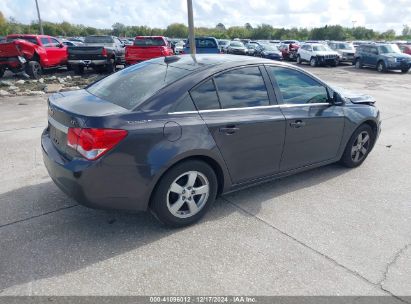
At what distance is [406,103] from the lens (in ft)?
37.0

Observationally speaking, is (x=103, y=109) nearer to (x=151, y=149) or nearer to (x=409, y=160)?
(x=151, y=149)

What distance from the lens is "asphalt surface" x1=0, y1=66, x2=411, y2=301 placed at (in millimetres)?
2730

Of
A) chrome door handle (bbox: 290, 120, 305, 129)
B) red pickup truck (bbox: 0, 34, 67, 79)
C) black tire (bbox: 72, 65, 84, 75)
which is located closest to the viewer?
chrome door handle (bbox: 290, 120, 305, 129)

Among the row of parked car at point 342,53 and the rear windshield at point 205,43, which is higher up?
the rear windshield at point 205,43

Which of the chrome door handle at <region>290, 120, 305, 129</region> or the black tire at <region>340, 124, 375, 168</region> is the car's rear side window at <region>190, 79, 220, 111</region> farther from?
the black tire at <region>340, 124, 375, 168</region>

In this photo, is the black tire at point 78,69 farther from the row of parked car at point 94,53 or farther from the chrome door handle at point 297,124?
the chrome door handle at point 297,124

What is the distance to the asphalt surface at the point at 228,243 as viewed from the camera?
2.73 m

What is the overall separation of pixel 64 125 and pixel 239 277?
2.03 meters

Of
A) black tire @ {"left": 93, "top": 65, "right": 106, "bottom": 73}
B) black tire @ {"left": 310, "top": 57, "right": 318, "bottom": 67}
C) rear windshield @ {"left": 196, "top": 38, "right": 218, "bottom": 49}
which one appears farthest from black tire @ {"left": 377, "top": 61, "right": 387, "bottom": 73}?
black tire @ {"left": 93, "top": 65, "right": 106, "bottom": 73}

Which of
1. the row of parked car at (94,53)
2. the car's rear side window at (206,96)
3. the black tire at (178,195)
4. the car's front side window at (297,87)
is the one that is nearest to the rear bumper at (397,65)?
the row of parked car at (94,53)

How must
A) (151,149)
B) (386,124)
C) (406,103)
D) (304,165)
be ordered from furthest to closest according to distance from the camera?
(406,103)
(386,124)
(304,165)
(151,149)

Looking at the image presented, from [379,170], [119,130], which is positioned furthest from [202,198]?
[379,170]

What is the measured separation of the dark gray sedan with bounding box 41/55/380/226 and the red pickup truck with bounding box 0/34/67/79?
11.2 metres

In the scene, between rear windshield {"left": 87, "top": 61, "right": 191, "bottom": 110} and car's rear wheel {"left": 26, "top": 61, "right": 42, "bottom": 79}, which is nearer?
rear windshield {"left": 87, "top": 61, "right": 191, "bottom": 110}
